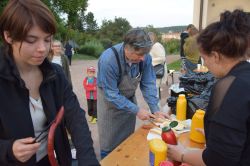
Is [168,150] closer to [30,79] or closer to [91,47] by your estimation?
[30,79]

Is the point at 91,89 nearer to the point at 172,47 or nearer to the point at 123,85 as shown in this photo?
the point at 123,85

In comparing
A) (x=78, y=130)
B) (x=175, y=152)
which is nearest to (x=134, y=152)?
(x=175, y=152)

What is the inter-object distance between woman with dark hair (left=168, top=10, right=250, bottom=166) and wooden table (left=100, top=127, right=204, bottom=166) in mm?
593

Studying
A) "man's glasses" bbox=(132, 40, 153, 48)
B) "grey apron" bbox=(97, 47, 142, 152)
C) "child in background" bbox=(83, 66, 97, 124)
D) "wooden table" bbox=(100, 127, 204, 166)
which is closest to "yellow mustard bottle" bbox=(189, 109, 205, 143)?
"wooden table" bbox=(100, 127, 204, 166)

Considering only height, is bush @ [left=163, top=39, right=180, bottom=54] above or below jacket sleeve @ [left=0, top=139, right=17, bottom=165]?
below

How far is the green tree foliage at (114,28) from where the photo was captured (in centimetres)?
3775

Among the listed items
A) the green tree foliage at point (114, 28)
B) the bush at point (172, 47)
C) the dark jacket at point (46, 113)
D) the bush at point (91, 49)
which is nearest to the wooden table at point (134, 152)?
the dark jacket at point (46, 113)

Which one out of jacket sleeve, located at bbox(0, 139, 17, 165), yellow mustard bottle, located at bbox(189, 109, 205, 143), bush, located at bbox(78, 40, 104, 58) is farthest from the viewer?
bush, located at bbox(78, 40, 104, 58)

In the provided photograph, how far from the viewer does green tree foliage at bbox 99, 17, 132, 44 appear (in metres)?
37.8

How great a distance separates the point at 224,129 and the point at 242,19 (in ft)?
1.52

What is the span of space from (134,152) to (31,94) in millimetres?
797

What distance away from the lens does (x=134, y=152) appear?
186cm

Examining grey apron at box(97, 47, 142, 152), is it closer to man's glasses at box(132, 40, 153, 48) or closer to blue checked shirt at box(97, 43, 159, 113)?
blue checked shirt at box(97, 43, 159, 113)

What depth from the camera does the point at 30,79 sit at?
4.59ft
